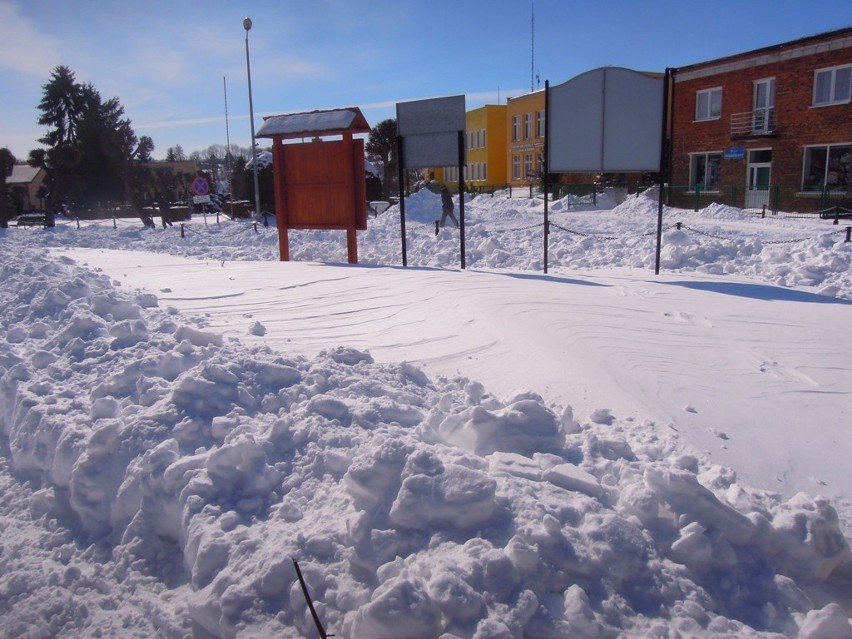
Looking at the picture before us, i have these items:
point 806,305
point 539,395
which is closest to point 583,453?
point 539,395

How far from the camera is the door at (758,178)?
3133cm

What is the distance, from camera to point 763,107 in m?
32.1

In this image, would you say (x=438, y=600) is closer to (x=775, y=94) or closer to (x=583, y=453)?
(x=583, y=453)

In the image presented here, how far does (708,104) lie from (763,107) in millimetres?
3226

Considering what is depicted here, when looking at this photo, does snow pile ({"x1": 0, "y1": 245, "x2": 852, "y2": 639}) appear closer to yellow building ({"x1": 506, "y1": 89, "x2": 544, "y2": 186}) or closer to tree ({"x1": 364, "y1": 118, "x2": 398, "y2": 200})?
tree ({"x1": 364, "y1": 118, "x2": 398, "y2": 200})

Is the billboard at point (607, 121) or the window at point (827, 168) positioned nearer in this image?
the billboard at point (607, 121)

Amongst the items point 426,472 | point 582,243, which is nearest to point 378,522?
point 426,472

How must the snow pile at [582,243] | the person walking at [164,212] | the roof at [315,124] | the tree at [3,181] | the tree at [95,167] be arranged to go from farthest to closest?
the tree at [95,167] → the person walking at [164,212] → the tree at [3,181] → the roof at [315,124] → the snow pile at [582,243]

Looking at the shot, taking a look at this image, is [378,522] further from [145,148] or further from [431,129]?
→ [145,148]

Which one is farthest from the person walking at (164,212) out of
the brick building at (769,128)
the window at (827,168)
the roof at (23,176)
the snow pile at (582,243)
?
the roof at (23,176)

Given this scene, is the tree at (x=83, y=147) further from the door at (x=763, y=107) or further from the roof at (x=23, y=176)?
the door at (x=763, y=107)

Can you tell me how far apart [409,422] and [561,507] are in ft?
4.41

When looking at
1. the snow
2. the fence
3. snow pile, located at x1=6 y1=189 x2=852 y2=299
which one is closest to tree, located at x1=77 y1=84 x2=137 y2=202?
snow pile, located at x1=6 y1=189 x2=852 y2=299

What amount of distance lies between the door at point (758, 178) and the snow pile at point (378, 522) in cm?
3051
